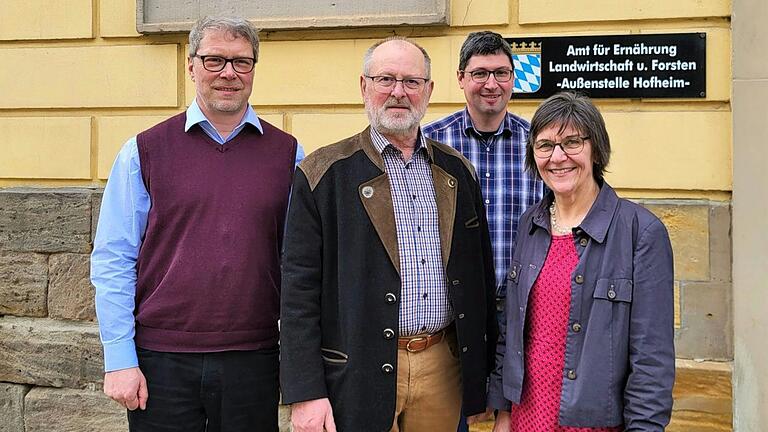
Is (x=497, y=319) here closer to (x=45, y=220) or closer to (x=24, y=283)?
(x=45, y=220)

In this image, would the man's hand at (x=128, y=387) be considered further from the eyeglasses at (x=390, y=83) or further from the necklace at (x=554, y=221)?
the necklace at (x=554, y=221)

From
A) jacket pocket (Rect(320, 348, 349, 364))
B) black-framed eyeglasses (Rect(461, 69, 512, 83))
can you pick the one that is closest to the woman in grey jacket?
jacket pocket (Rect(320, 348, 349, 364))

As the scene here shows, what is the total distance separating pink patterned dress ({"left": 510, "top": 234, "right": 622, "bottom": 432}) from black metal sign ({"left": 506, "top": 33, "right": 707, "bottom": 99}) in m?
2.24

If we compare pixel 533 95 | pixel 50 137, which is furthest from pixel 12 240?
pixel 533 95

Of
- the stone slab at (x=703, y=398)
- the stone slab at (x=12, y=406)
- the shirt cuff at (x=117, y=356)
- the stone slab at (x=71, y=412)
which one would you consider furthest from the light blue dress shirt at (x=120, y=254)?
the stone slab at (x=703, y=398)

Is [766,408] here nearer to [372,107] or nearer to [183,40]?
[372,107]

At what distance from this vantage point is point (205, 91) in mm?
2971

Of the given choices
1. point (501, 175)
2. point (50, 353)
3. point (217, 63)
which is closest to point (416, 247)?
point (501, 175)

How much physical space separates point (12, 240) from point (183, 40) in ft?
5.45

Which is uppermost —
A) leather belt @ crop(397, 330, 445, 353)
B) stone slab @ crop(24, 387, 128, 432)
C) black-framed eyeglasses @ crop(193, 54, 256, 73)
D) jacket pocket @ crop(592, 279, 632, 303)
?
black-framed eyeglasses @ crop(193, 54, 256, 73)

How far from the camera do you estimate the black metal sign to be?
4539 mm

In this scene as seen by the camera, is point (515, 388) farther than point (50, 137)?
No

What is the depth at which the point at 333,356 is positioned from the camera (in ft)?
8.93

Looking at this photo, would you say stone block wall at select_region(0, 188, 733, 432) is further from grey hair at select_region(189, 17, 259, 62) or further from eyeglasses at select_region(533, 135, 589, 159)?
eyeglasses at select_region(533, 135, 589, 159)
